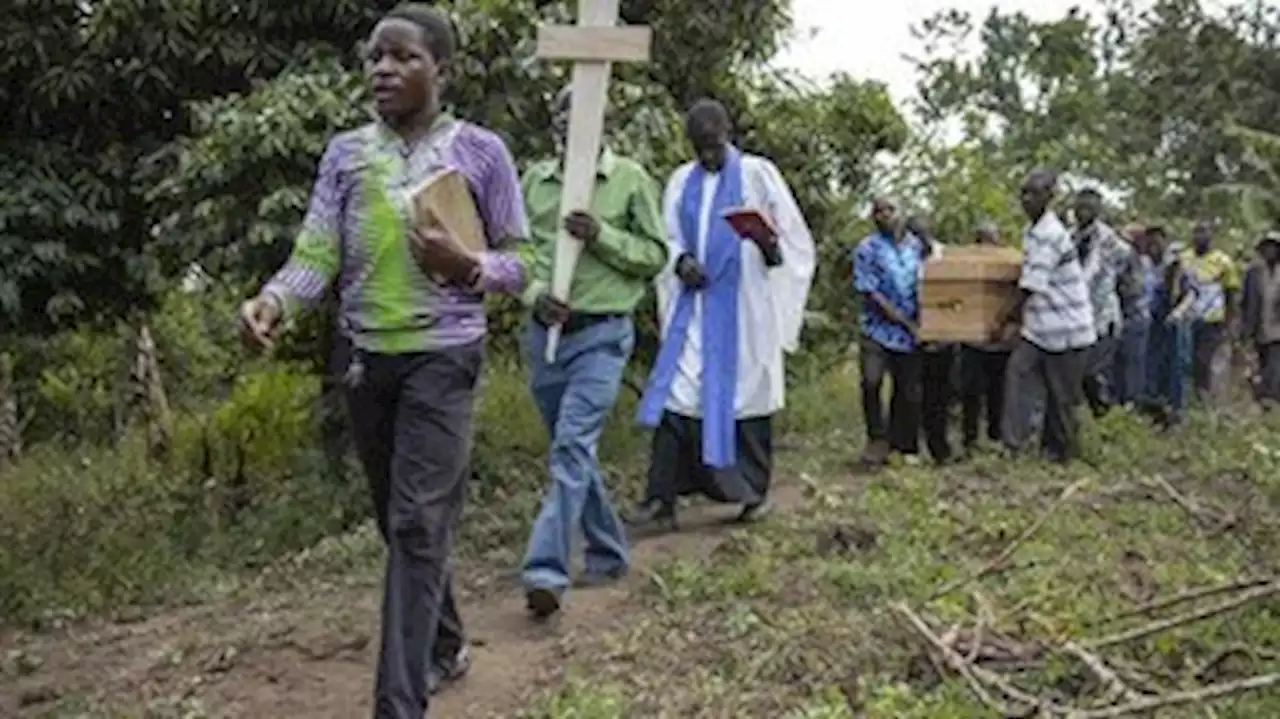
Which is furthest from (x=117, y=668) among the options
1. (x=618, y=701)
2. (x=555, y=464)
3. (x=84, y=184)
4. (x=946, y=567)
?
(x=84, y=184)

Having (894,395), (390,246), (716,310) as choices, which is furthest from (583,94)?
(894,395)

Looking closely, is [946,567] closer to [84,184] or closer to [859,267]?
[859,267]

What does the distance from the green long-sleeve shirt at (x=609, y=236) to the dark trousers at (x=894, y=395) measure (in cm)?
402

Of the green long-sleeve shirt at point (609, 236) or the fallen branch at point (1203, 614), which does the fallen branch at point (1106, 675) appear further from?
the green long-sleeve shirt at point (609, 236)

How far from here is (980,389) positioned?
10.9 m

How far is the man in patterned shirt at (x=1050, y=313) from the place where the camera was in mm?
9562

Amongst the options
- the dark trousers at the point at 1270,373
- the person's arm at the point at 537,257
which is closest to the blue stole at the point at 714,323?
the person's arm at the point at 537,257

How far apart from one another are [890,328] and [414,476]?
6.02m

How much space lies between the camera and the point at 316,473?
10.1 metres

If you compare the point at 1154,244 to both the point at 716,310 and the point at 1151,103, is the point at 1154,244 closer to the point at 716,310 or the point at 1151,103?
the point at 716,310

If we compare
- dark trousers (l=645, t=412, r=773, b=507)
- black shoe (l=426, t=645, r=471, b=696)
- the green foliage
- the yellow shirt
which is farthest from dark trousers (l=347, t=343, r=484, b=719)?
the green foliage

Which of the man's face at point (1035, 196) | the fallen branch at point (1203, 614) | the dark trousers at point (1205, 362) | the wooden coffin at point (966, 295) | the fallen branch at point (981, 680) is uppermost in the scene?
the man's face at point (1035, 196)

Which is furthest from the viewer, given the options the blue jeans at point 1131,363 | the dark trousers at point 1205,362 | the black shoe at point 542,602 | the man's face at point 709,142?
the dark trousers at point 1205,362

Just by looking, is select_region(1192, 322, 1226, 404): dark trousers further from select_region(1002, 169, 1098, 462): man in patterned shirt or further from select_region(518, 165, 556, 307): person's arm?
select_region(518, 165, 556, 307): person's arm
